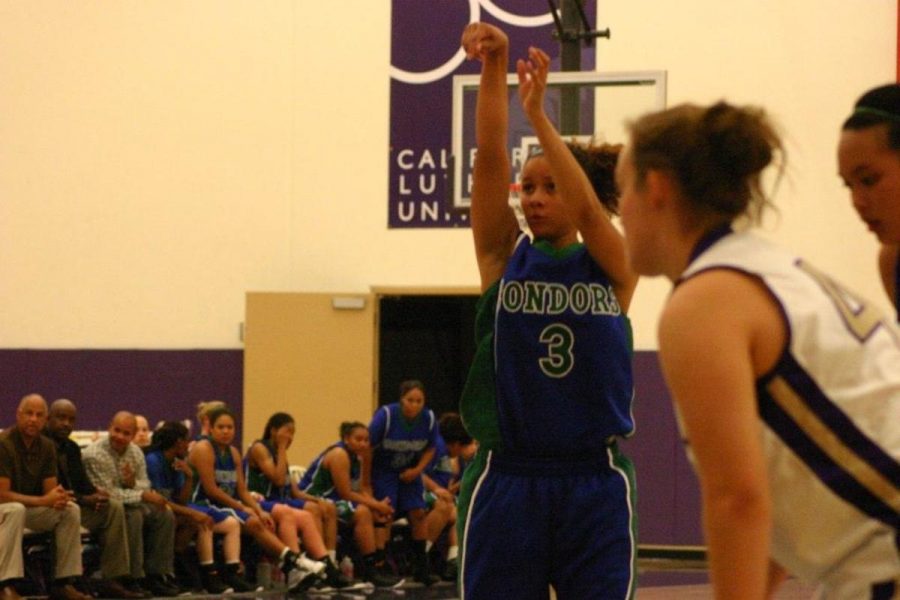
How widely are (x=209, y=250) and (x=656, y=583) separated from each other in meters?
5.75

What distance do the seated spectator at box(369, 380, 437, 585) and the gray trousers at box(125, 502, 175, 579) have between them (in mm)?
1878

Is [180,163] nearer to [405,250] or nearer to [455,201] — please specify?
[405,250]

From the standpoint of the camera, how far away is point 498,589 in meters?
3.60

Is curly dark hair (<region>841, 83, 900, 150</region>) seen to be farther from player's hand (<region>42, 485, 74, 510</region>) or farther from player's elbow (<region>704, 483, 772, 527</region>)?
player's hand (<region>42, 485, 74, 510</region>)

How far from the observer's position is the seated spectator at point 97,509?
9492 millimetres

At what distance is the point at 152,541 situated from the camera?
Answer: 32.4ft

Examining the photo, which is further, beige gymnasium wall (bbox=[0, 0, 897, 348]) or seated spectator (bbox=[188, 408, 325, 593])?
beige gymnasium wall (bbox=[0, 0, 897, 348])

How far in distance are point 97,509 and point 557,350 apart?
656cm

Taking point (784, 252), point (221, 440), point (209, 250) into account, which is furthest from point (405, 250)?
point (784, 252)

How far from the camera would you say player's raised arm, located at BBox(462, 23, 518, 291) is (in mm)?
3666

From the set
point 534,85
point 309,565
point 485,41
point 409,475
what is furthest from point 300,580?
point 534,85

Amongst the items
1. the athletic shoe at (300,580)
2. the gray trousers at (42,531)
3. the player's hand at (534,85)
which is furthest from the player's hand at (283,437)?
the player's hand at (534,85)

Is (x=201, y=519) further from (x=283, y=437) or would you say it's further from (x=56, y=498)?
(x=56, y=498)

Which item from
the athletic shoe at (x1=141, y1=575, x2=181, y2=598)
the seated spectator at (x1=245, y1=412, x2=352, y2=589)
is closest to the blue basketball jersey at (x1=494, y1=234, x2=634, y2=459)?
the athletic shoe at (x1=141, y1=575, x2=181, y2=598)
